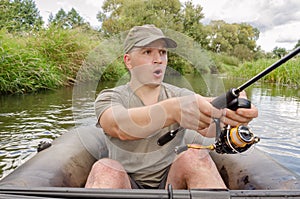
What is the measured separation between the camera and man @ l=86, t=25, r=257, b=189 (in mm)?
1244

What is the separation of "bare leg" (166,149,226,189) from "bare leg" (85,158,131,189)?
0.78ft

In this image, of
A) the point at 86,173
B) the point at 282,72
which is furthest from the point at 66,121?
the point at 282,72

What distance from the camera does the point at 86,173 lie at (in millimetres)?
1907

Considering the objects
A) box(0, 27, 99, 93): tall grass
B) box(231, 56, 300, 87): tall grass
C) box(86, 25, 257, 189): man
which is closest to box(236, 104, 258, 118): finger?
box(86, 25, 257, 189): man

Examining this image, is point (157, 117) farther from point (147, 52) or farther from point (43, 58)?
point (43, 58)

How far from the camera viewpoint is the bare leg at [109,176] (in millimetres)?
1359

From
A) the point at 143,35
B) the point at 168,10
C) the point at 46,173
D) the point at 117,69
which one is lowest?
the point at 46,173

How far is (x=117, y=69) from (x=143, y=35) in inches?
15.3

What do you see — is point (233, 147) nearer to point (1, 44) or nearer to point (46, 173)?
point (46, 173)

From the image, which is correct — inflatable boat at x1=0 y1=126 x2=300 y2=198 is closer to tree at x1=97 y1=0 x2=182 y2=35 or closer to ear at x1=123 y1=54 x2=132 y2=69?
ear at x1=123 y1=54 x2=132 y2=69

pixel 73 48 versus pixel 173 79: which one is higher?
pixel 73 48

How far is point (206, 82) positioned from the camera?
1423mm

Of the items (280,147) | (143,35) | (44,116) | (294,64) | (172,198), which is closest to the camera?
(172,198)

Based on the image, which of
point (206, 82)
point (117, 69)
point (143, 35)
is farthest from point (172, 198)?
point (117, 69)
